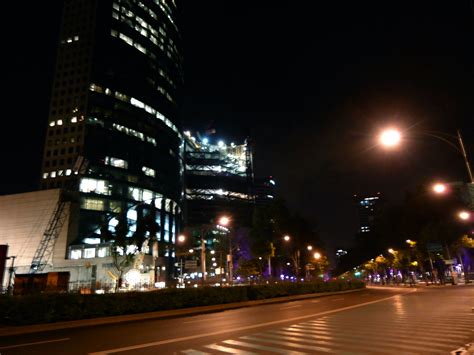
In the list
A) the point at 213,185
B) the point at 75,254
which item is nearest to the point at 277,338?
the point at 75,254

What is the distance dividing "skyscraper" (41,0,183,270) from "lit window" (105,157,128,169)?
0.78 feet

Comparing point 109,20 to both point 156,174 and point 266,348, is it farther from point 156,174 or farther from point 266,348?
point 266,348

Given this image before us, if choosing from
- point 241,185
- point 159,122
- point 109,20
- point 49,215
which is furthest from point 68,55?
point 241,185

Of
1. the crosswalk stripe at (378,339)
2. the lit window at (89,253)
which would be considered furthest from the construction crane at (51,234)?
the crosswalk stripe at (378,339)

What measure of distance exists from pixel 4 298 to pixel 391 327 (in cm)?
1638

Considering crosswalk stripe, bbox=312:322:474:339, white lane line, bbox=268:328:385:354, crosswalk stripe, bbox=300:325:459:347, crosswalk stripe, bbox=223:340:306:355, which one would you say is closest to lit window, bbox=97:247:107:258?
crosswalk stripe, bbox=312:322:474:339

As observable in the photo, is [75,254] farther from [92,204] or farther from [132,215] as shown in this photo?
[132,215]

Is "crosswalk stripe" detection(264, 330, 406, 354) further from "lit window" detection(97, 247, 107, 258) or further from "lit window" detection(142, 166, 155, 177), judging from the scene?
"lit window" detection(142, 166, 155, 177)

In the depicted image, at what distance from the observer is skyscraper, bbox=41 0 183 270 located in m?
82.4

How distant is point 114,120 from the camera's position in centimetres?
9094

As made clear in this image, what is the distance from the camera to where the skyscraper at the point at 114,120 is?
270 feet

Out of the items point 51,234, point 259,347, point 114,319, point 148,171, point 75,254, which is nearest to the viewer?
point 259,347

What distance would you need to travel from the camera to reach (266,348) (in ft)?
31.9

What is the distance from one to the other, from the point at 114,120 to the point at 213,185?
74.7 metres
